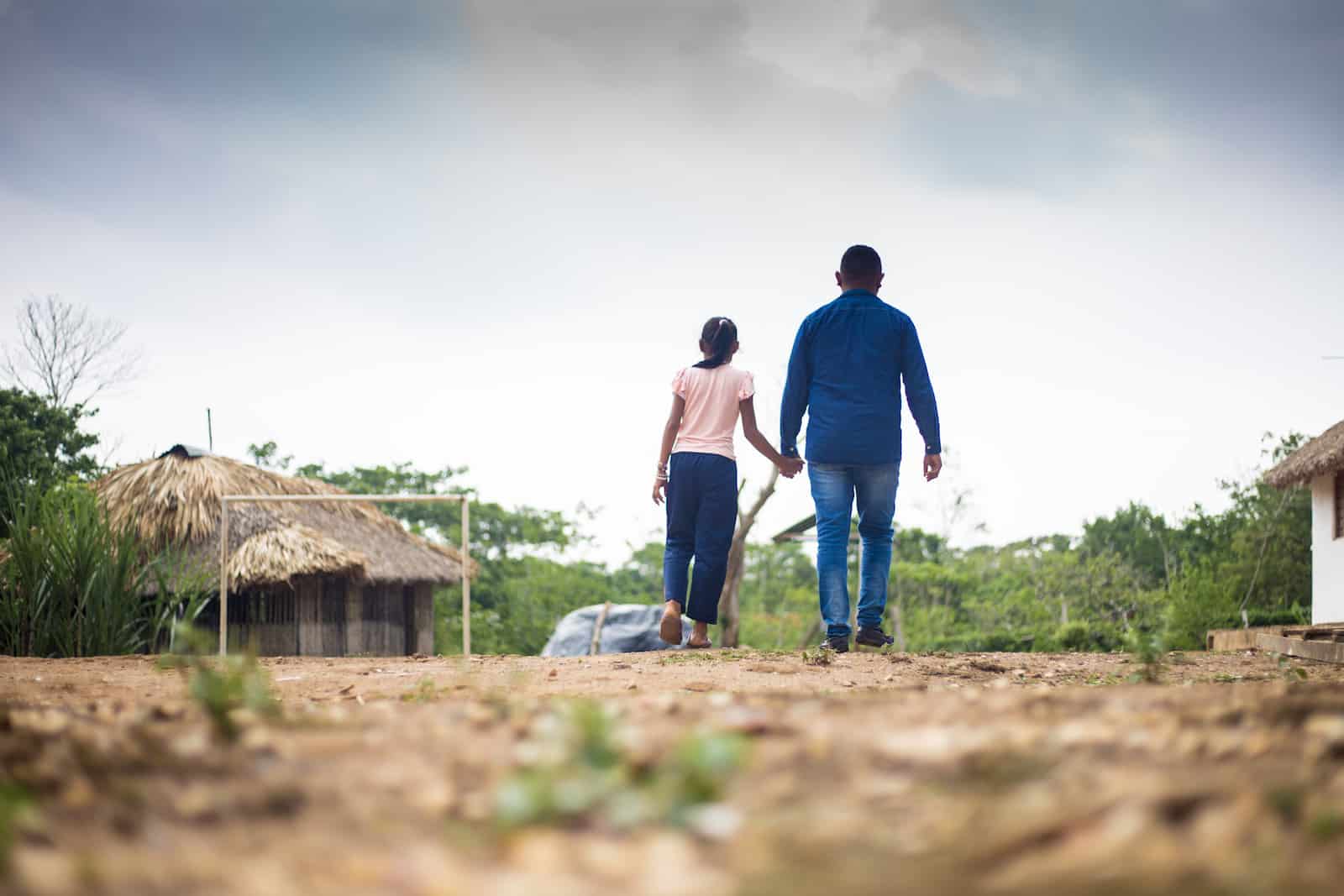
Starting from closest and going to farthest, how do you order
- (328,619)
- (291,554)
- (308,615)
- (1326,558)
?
(291,554)
(1326,558)
(308,615)
(328,619)

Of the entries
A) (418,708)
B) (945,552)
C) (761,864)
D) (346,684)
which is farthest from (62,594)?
(945,552)

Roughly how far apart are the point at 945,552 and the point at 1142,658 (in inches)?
808

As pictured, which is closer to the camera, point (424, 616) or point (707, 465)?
point (707, 465)

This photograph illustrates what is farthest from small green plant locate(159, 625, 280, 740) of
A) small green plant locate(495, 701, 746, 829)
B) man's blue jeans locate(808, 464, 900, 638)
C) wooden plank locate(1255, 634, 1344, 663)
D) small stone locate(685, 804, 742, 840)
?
wooden plank locate(1255, 634, 1344, 663)

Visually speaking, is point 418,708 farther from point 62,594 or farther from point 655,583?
point 655,583

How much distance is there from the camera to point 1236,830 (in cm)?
131

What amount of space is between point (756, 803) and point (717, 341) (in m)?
4.58

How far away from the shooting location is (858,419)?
5.29 m

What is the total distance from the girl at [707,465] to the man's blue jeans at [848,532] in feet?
1.43

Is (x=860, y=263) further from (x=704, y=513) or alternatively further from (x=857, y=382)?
(x=704, y=513)

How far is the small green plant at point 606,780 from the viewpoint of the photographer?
1.34 m

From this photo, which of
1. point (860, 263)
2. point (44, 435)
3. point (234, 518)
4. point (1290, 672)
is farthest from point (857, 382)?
point (44, 435)

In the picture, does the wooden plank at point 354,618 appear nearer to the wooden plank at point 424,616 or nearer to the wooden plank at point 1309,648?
the wooden plank at point 424,616

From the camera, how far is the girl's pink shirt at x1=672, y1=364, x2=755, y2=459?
577cm
